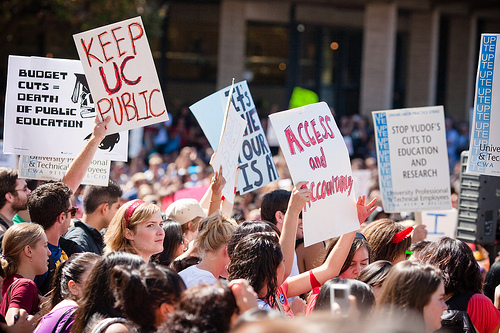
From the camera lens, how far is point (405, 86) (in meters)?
24.2

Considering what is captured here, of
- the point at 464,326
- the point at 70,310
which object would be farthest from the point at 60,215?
the point at 464,326

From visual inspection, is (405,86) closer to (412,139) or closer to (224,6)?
(224,6)

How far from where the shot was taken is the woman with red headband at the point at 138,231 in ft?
13.9

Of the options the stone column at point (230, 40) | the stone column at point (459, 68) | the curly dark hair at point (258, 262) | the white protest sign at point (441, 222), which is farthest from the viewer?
the stone column at point (459, 68)

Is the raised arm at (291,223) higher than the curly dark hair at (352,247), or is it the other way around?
the raised arm at (291,223)

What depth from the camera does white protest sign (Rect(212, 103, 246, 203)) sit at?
4.86m

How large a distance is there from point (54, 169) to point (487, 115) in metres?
3.51

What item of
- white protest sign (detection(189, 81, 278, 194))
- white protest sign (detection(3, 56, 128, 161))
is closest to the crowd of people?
white protest sign (detection(3, 56, 128, 161))

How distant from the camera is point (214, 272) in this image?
3930 millimetres

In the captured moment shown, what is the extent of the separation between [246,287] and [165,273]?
42 centimetres

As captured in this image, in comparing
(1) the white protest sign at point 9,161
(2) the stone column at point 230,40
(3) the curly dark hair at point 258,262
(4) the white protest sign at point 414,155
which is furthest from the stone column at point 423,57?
(3) the curly dark hair at point 258,262

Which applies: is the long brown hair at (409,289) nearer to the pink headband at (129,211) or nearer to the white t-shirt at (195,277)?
the white t-shirt at (195,277)

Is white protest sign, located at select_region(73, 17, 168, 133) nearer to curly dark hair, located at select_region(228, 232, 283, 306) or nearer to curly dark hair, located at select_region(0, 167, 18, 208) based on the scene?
curly dark hair, located at select_region(0, 167, 18, 208)

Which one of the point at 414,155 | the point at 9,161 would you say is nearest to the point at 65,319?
the point at 414,155
